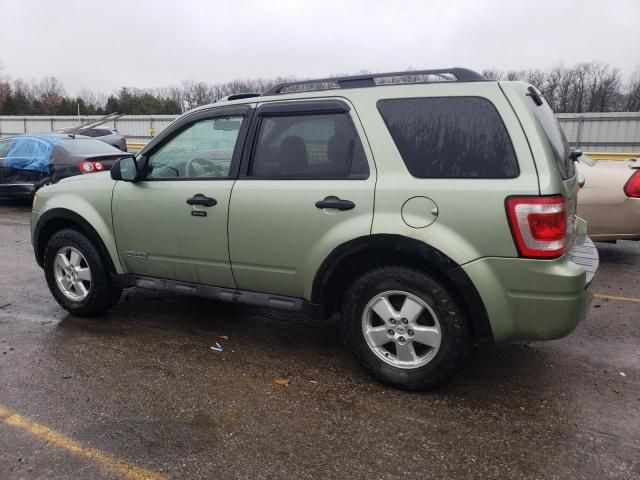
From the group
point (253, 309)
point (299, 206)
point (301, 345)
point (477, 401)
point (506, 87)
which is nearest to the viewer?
point (506, 87)

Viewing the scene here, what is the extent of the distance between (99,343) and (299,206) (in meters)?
2.03

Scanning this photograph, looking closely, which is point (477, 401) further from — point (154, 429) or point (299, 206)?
point (154, 429)

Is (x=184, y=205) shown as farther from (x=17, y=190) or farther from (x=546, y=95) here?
(x=546, y=95)

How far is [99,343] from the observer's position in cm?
424

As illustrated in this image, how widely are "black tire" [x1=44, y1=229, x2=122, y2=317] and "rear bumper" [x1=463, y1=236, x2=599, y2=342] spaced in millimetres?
3073

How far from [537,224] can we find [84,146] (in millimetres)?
10653

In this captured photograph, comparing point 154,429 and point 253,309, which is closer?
point 154,429

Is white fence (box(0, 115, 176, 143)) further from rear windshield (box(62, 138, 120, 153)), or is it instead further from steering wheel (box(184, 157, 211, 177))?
steering wheel (box(184, 157, 211, 177))

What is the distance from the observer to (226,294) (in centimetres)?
402

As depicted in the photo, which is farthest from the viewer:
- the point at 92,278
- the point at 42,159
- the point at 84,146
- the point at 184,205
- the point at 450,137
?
the point at 84,146

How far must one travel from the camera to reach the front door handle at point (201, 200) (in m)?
3.86

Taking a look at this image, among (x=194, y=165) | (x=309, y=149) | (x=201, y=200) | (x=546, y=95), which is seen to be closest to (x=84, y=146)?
(x=194, y=165)

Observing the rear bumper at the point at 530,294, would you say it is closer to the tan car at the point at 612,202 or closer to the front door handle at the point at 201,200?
the front door handle at the point at 201,200

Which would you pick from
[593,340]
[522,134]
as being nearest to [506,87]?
[522,134]
